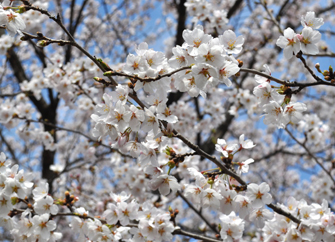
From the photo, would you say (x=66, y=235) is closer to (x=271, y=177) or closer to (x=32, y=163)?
(x=32, y=163)

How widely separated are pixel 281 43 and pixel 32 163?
924cm

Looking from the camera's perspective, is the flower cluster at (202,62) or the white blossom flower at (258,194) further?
the white blossom flower at (258,194)

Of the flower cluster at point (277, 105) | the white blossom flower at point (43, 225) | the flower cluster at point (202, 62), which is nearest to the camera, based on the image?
the flower cluster at point (202, 62)

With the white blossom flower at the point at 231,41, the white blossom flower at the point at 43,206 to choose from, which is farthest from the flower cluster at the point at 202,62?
the white blossom flower at the point at 43,206

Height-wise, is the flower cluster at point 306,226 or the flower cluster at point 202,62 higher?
the flower cluster at point 202,62

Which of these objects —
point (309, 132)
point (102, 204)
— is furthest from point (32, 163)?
point (309, 132)

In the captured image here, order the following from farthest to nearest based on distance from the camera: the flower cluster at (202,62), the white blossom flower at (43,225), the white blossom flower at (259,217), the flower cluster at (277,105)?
the white blossom flower at (43,225) < the white blossom flower at (259,217) < the flower cluster at (277,105) < the flower cluster at (202,62)

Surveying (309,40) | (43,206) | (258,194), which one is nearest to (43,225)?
(43,206)

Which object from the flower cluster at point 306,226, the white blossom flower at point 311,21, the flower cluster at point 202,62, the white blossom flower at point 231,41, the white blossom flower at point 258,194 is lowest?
the flower cluster at point 306,226

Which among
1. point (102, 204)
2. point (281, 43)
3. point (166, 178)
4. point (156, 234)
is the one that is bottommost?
point (156, 234)

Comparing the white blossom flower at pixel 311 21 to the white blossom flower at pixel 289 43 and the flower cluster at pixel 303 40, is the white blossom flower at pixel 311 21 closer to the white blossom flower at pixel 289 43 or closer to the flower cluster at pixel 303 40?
the flower cluster at pixel 303 40

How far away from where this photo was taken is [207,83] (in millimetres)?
1522

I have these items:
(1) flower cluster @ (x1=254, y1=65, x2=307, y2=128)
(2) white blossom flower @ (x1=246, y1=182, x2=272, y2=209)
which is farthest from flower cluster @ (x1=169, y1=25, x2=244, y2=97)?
(2) white blossom flower @ (x1=246, y1=182, x2=272, y2=209)

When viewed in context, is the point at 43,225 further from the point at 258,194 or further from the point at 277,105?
the point at 277,105
